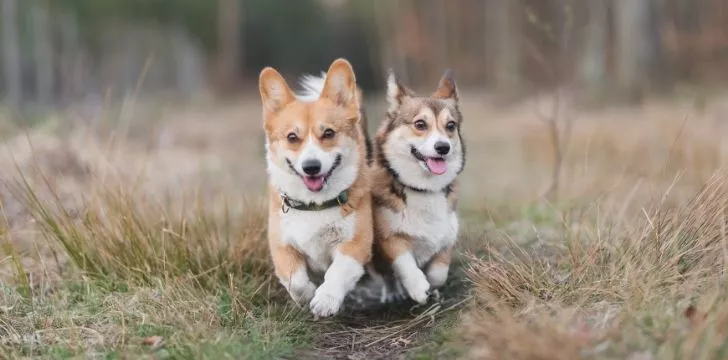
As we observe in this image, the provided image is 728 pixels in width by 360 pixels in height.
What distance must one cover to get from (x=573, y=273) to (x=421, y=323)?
86 centimetres

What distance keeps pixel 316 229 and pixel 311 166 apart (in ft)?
1.30

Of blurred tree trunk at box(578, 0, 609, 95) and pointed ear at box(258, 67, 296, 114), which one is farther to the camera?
blurred tree trunk at box(578, 0, 609, 95)

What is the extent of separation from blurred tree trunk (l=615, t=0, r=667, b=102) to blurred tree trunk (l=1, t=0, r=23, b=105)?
14443mm

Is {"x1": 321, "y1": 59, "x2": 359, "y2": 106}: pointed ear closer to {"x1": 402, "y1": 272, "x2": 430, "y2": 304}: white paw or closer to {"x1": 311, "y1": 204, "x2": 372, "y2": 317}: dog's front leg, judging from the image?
{"x1": 311, "y1": 204, "x2": 372, "y2": 317}: dog's front leg

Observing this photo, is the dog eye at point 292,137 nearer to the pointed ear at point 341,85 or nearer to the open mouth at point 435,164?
the pointed ear at point 341,85

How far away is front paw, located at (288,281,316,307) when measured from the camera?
161 inches

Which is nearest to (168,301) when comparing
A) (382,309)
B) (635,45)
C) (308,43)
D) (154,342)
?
(154,342)

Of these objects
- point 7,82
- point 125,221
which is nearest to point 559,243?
point 125,221

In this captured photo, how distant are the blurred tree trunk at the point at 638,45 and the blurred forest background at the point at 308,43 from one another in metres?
0.45

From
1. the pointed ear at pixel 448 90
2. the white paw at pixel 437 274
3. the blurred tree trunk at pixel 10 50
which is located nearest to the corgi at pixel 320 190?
the white paw at pixel 437 274

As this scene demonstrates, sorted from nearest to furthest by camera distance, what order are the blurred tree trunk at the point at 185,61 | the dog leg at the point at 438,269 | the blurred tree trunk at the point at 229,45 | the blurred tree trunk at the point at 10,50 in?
the dog leg at the point at 438,269 → the blurred tree trunk at the point at 10,50 → the blurred tree trunk at the point at 229,45 → the blurred tree trunk at the point at 185,61

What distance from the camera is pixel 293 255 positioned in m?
4.14

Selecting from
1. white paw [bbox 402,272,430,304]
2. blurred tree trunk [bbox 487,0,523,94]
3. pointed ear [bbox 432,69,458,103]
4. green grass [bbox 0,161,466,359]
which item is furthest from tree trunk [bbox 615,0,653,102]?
white paw [bbox 402,272,430,304]

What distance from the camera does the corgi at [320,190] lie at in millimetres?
3975
